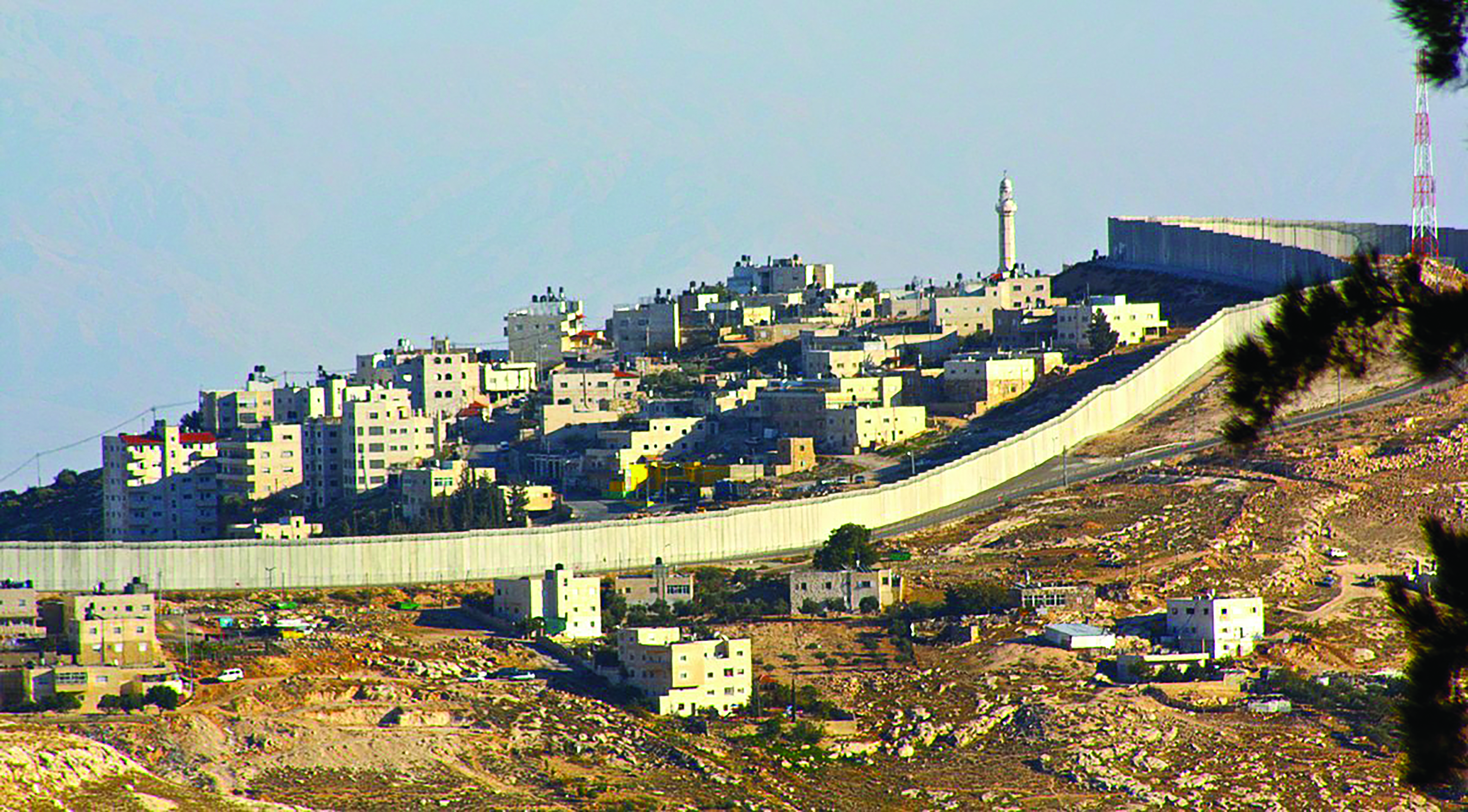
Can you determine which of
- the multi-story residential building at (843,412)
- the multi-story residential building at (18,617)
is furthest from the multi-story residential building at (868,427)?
the multi-story residential building at (18,617)

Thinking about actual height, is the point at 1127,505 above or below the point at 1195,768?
above

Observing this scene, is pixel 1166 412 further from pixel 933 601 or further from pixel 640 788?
pixel 640 788

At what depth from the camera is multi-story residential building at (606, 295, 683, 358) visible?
8238 cm

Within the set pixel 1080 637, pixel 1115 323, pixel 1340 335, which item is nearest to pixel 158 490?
pixel 1115 323

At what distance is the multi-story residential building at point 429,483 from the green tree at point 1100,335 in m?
19.3

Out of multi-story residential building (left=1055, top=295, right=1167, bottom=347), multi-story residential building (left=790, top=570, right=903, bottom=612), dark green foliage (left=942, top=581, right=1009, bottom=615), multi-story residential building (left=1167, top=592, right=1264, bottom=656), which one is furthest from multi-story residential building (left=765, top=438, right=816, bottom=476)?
multi-story residential building (left=1167, top=592, right=1264, bottom=656)

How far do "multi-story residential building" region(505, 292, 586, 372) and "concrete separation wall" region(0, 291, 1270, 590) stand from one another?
27.7 m

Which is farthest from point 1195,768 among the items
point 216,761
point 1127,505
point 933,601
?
point 1127,505

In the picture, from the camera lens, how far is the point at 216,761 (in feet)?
124

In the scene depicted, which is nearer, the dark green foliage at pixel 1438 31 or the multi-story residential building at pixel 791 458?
the dark green foliage at pixel 1438 31

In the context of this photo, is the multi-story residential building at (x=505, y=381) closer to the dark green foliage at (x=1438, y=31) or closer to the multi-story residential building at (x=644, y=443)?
the multi-story residential building at (x=644, y=443)

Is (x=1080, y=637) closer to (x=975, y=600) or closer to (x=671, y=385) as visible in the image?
(x=975, y=600)

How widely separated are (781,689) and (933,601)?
5991 mm

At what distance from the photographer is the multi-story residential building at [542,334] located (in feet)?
274
